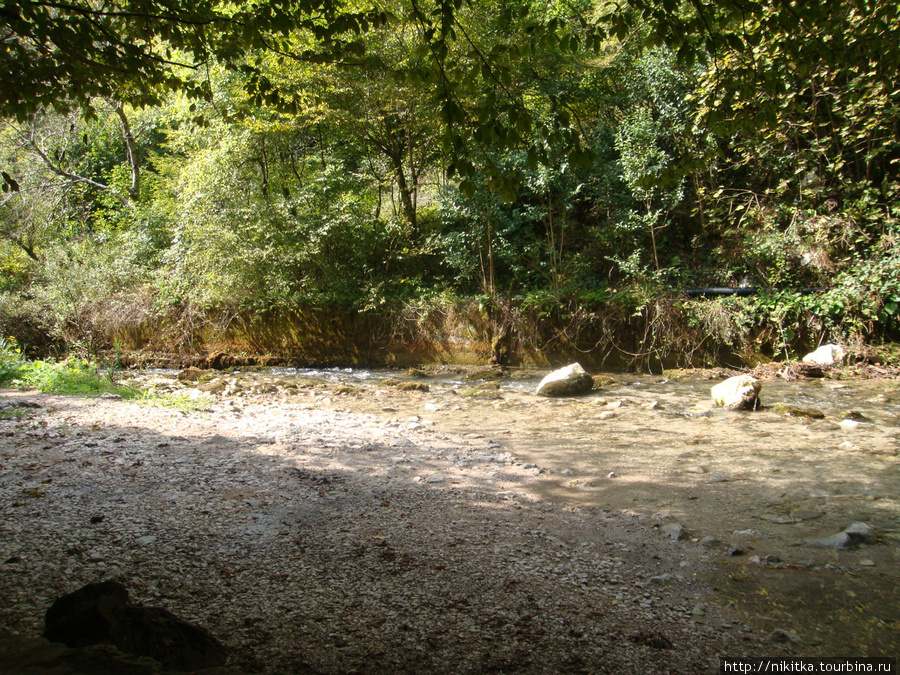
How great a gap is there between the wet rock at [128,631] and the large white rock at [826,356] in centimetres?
1092

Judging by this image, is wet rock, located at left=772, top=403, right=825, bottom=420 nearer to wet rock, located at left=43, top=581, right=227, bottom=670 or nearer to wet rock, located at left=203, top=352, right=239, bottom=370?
wet rock, located at left=43, top=581, right=227, bottom=670

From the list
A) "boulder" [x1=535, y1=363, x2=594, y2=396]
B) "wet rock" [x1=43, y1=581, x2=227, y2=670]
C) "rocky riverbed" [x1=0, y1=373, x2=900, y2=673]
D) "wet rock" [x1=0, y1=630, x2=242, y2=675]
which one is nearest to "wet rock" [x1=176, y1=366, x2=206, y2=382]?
"rocky riverbed" [x1=0, y1=373, x2=900, y2=673]

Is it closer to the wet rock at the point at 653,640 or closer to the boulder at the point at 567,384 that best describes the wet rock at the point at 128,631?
the wet rock at the point at 653,640

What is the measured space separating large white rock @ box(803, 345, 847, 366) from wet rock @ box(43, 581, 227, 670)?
10915 millimetres

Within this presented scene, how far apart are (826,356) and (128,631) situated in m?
11.4

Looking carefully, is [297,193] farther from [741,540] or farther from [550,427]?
[741,540]

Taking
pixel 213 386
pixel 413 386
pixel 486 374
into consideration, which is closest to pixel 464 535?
pixel 413 386

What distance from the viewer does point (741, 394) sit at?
756cm

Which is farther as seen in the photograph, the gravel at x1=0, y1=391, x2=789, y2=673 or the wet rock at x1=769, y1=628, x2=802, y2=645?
the wet rock at x1=769, y1=628, x2=802, y2=645

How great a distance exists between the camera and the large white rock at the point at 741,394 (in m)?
7.53

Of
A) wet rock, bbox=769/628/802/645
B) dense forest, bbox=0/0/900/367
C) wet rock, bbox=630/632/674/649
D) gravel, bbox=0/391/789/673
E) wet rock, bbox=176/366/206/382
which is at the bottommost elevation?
wet rock, bbox=769/628/802/645

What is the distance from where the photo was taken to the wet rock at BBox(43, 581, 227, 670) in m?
1.81

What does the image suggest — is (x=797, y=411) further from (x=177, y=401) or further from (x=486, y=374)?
(x=177, y=401)

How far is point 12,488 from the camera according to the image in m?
3.81
